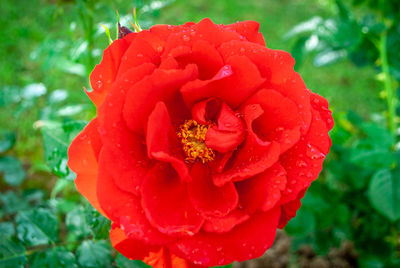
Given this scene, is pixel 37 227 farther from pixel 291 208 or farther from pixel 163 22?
pixel 163 22

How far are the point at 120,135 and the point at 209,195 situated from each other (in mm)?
220

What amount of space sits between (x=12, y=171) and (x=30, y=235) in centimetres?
70

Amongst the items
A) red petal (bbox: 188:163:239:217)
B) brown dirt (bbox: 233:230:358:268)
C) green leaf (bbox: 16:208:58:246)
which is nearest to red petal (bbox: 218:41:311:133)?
red petal (bbox: 188:163:239:217)

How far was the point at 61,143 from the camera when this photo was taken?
998 millimetres

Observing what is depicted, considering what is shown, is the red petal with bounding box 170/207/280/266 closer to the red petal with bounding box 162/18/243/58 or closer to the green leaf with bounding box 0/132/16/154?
the red petal with bounding box 162/18/243/58

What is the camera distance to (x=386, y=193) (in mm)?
1274

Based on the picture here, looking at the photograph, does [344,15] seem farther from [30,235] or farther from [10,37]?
[10,37]

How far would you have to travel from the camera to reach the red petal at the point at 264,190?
66cm

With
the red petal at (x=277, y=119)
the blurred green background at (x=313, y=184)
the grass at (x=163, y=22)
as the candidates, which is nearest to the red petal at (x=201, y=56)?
the red petal at (x=277, y=119)

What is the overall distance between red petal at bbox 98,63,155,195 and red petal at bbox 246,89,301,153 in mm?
234

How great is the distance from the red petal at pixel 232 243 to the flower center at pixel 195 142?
0.20 m

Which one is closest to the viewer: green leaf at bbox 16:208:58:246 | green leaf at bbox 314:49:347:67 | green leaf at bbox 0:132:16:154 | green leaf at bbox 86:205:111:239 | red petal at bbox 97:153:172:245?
red petal at bbox 97:153:172:245

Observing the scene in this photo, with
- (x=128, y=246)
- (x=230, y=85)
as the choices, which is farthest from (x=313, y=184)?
(x=128, y=246)

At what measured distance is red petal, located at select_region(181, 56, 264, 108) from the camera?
713 millimetres
